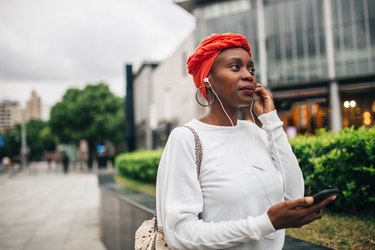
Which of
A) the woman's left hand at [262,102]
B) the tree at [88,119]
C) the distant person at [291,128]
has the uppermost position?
the tree at [88,119]

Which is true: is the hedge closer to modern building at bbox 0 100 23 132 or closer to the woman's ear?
the woman's ear

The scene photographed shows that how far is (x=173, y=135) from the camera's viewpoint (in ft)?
4.87

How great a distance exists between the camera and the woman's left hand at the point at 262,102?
1647 millimetres

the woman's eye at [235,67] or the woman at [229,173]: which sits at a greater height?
the woman's eye at [235,67]

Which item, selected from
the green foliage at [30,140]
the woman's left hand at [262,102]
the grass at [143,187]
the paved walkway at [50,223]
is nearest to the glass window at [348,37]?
the paved walkway at [50,223]

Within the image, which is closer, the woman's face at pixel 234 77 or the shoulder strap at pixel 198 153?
the shoulder strap at pixel 198 153

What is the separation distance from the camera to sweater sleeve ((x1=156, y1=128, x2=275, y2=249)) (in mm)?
1282

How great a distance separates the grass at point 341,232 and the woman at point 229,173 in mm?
1540

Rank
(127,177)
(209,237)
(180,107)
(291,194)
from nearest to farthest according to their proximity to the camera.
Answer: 1. (209,237)
2. (291,194)
3. (127,177)
4. (180,107)

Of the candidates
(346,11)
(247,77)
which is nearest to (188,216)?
(247,77)

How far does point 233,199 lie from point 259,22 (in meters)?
25.8

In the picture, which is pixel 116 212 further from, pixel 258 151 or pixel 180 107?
pixel 180 107

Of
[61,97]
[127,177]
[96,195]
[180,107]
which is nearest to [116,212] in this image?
[127,177]

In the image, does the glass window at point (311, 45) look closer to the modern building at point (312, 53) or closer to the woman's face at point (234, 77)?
the modern building at point (312, 53)
